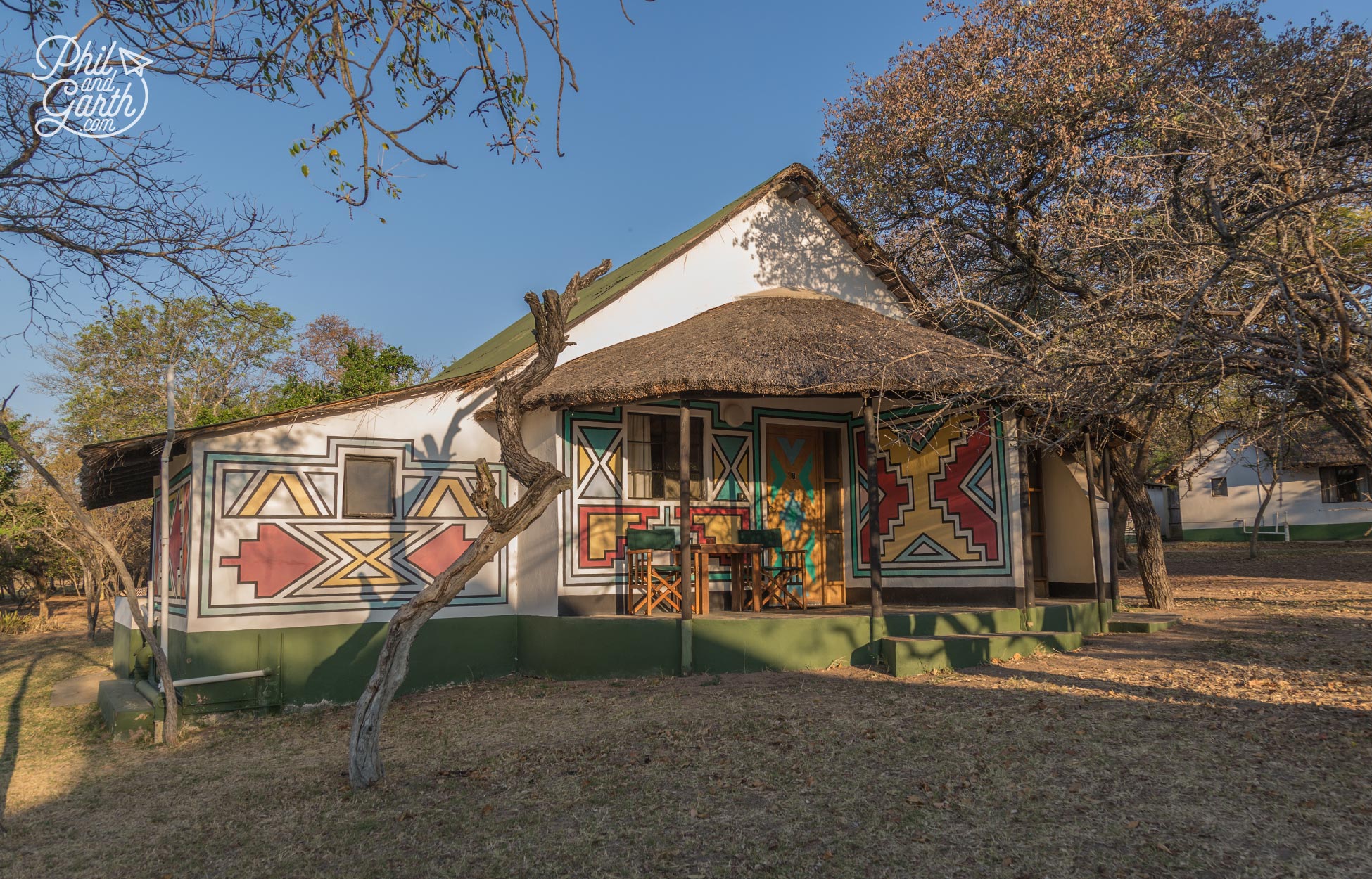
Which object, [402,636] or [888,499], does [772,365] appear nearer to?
[888,499]

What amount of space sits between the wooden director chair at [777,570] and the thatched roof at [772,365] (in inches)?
87.9

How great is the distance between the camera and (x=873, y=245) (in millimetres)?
12555

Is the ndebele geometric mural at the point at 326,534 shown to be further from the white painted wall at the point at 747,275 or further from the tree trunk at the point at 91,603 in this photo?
the tree trunk at the point at 91,603

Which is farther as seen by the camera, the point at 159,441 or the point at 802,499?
the point at 802,499

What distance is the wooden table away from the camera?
989 centimetres

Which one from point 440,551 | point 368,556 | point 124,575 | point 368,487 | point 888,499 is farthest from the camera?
point 888,499

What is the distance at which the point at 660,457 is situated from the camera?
10.8 meters

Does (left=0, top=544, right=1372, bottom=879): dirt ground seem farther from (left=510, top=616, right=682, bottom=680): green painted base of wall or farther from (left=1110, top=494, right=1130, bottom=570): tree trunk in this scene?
(left=1110, top=494, right=1130, bottom=570): tree trunk

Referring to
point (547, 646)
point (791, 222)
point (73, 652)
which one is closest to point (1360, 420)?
point (547, 646)

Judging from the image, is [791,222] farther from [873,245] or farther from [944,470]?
[944,470]

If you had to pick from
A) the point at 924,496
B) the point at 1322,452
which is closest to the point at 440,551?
the point at 924,496

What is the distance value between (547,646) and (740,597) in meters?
2.38

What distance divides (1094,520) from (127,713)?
1036 centimetres

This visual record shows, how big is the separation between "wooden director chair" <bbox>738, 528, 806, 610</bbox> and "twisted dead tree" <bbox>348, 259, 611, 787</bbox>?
4.90 meters
